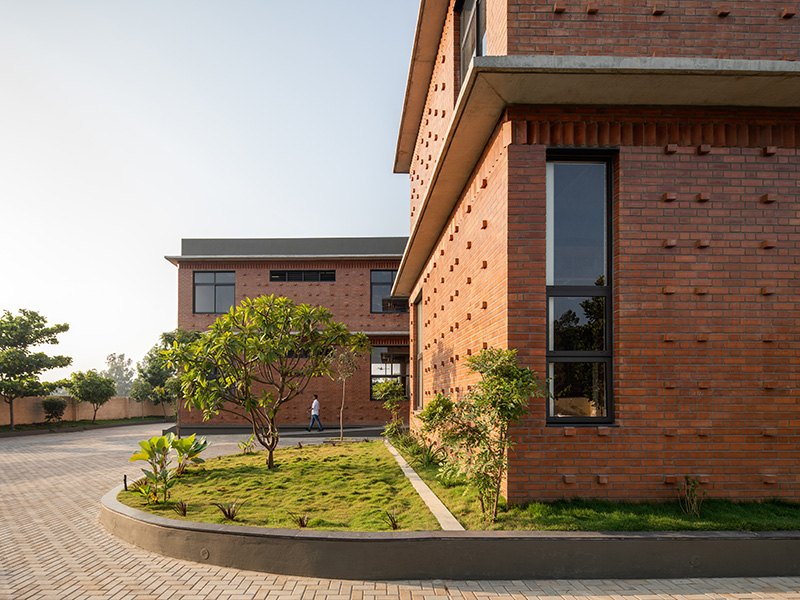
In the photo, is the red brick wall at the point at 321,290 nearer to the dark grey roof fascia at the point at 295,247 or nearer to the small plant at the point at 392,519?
the dark grey roof fascia at the point at 295,247

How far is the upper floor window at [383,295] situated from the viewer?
29.3 meters

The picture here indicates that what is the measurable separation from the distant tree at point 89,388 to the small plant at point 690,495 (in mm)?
34770

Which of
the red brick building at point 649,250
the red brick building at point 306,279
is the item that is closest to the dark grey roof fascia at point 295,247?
the red brick building at point 306,279

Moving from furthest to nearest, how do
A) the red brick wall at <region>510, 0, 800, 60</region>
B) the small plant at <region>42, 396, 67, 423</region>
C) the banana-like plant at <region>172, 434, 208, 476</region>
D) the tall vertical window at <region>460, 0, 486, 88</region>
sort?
the small plant at <region>42, 396, 67, 423</region>, the banana-like plant at <region>172, 434, 208, 476</region>, the tall vertical window at <region>460, 0, 486, 88</region>, the red brick wall at <region>510, 0, 800, 60</region>

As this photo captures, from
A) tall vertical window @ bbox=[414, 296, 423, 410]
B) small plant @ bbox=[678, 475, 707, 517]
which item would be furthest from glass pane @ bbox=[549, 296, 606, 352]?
tall vertical window @ bbox=[414, 296, 423, 410]

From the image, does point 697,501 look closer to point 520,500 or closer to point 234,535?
point 520,500

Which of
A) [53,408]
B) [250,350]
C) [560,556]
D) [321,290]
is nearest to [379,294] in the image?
[321,290]

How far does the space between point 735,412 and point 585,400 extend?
1619mm

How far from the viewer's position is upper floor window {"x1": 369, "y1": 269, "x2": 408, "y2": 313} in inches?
1155

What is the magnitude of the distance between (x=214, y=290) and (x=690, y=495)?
26547mm

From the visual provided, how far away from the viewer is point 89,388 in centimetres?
3356

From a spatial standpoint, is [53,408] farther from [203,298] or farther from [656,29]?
[656,29]

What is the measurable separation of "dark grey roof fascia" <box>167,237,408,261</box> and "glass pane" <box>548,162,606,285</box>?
888 inches

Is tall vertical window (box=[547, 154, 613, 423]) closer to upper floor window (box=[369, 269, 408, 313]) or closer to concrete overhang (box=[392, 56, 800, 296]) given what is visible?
concrete overhang (box=[392, 56, 800, 296])
